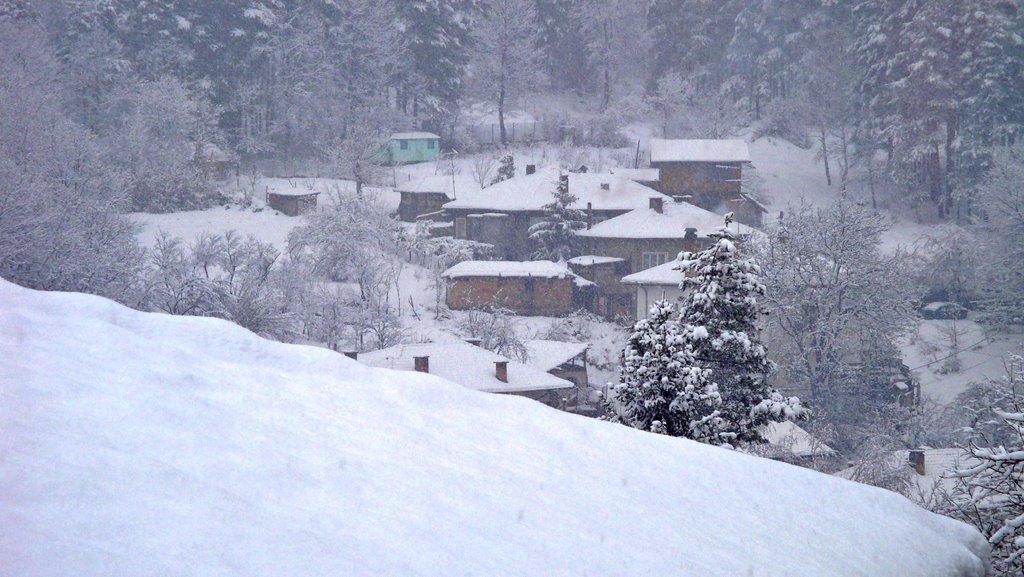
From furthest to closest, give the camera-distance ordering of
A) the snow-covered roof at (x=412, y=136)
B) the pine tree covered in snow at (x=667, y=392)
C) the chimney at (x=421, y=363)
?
the snow-covered roof at (x=412, y=136)
the chimney at (x=421, y=363)
the pine tree covered in snow at (x=667, y=392)

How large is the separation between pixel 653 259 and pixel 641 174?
8156 mm

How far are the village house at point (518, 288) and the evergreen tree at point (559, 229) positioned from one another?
2.72 metres

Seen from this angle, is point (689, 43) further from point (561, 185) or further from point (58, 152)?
point (58, 152)

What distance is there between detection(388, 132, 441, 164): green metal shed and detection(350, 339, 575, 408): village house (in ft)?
78.3

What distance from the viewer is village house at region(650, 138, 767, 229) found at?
1457 inches

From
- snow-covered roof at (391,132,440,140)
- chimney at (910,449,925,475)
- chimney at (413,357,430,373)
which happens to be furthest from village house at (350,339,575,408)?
snow-covered roof at (391,132,440,140)

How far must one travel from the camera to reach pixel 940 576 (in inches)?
168

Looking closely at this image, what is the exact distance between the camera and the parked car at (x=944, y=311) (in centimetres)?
2798

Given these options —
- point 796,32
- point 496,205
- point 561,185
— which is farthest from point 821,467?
point 796,32

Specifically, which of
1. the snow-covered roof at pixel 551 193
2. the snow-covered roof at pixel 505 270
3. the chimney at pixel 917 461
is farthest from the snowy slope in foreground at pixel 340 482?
the snow-covered roof at pixel 551 193

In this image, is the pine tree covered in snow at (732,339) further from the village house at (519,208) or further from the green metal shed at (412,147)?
the green metal shed at (412,147)

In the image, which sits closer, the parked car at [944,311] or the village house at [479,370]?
the village house at [479,370]

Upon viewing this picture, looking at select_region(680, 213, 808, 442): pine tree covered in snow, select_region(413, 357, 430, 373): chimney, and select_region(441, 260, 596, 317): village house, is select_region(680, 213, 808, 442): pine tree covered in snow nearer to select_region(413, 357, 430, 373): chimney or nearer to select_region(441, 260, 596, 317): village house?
select_region(413, 357, 430, 373): chimney

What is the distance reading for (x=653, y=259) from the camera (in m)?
31.8
